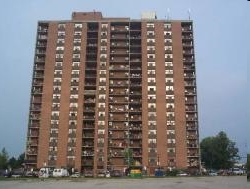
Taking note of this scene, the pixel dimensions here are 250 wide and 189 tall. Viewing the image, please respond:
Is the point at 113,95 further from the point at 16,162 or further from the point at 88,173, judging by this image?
the point at 16,162

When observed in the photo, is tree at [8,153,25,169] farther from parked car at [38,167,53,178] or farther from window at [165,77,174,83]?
window at [165,77,174,83]

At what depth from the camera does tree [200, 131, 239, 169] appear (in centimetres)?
13650

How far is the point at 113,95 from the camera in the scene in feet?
400

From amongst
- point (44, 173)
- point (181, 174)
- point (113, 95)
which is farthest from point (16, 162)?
point (181, 174)

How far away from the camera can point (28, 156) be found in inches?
4560

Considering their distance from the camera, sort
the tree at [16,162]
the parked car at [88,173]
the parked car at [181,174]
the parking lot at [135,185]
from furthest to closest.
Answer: the tree at [16,162], the parked car at [88,173], the parked car at [181,174], the parking lot at [135,185]

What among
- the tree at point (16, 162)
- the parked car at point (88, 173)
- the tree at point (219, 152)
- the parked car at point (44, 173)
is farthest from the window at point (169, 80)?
the tree at point (16, 162)

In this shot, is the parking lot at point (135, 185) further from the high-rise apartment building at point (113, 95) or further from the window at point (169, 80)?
the window at point (169, 80)

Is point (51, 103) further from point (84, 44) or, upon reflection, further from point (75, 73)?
point (84, 44)

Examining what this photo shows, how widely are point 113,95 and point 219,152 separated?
4318 centimetres

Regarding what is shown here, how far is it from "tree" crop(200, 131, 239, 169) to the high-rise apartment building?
73.4ft

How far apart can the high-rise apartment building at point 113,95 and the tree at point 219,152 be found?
22.4 metres

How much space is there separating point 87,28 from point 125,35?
12.4m

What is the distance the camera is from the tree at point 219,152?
448 ft
